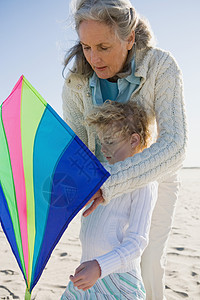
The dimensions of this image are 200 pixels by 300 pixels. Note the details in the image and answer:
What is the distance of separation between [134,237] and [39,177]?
0.55m

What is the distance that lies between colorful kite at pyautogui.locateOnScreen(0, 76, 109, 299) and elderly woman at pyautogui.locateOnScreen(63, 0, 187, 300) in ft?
0.77

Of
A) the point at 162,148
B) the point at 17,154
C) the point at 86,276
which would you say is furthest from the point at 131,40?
the point at 86,276

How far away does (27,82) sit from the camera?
1.76 m

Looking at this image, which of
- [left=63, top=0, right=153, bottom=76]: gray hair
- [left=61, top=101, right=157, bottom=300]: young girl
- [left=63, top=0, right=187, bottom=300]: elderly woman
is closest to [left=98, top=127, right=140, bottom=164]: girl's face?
[left=61, top=101, right=157, bottom=300]: young girl

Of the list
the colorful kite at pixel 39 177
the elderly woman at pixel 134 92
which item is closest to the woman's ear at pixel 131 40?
the elderly woman at pixel 134 92

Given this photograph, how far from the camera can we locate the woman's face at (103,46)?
2168mm

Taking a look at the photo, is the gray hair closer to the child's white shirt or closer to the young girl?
the young girl

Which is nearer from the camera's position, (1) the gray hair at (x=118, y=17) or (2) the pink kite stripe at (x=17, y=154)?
(2) the pink kite stripe at (x=17, y=154)

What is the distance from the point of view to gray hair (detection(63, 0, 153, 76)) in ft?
7.09

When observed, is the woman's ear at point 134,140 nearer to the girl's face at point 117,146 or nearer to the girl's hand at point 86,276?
the girl's face at point 117,146

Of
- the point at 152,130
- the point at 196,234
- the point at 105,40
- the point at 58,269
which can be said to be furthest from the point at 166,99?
the point at 196,234

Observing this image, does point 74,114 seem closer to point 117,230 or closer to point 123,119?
point 123,119

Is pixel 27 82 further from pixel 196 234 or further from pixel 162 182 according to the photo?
pixel 196 234

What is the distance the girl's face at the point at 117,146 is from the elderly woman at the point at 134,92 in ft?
0.55
